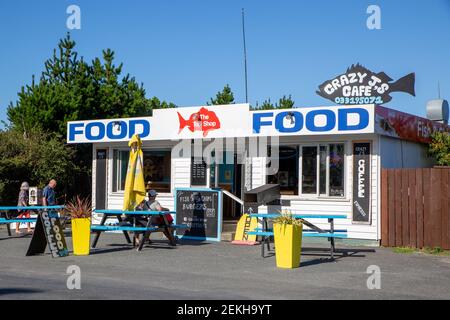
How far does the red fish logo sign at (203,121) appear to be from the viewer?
1817 centimetres

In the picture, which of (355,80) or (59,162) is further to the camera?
(59,162)

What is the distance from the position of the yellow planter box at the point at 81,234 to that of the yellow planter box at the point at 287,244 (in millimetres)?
4199

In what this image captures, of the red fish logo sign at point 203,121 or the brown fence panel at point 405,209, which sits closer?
the brown fence panel at point 405,209

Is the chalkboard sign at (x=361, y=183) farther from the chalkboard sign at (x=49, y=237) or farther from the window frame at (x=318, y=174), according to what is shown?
the chalkboard sign at (x=49, y=237)

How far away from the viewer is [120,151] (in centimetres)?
2072

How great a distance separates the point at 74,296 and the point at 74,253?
18.3ft

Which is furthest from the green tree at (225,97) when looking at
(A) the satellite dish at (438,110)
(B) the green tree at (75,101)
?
(A) the satellite dish at (438,110)

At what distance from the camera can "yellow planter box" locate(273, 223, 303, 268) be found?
39.1 feet

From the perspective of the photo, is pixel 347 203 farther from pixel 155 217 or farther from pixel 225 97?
pixel 225 97

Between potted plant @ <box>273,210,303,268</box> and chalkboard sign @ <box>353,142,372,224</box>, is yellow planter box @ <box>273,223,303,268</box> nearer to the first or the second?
potted plant @ <box>273,210,303,268</box>

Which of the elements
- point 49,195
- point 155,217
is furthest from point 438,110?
point 49,195

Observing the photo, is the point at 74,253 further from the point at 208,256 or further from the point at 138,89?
the point at 138,89

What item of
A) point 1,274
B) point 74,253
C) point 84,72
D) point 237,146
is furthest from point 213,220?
point 84,72

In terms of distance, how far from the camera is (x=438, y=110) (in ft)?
72.3
